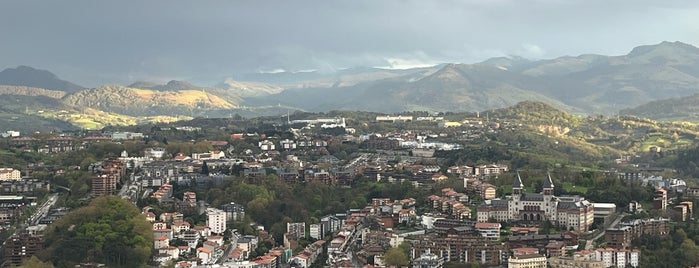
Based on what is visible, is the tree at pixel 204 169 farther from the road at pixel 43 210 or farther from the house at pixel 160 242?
the house at pixel 160 242

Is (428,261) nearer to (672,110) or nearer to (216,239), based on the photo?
(216,239)

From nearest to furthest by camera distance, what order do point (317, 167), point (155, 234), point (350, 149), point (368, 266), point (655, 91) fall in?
point (368, 266) → point (155, 234) → point (317, 167) → point (350, 149) → point (655, 91)

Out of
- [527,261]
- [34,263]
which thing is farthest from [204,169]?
[527,261]

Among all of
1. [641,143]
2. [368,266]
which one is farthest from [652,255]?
[641,143]

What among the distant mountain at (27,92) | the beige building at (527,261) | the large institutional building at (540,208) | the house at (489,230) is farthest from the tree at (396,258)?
the distant mountain at (27,92)

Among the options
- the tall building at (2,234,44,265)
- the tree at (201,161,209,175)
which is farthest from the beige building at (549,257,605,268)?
the tree at (201,161,209,175)

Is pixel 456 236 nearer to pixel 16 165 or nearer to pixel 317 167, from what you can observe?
pixel 317 167
